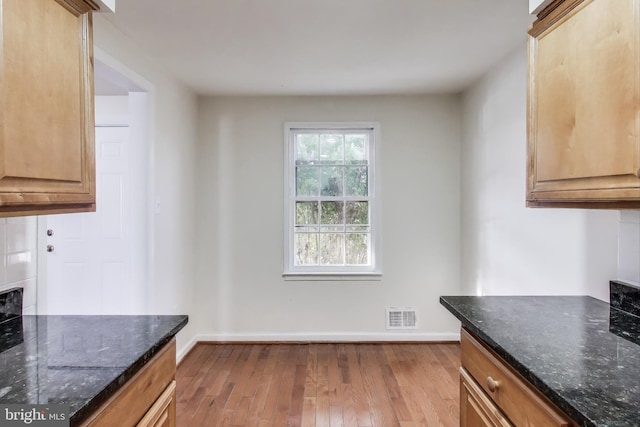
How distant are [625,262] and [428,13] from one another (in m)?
1.64

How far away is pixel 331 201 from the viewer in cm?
386

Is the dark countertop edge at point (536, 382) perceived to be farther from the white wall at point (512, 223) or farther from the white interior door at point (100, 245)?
the white interior door at point (100, 245)

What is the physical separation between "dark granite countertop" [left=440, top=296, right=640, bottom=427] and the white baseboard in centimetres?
206

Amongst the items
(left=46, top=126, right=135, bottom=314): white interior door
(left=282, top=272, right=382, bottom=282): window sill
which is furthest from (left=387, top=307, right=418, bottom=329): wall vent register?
(left=46, top=126, right=135, bottom=314): white interior door

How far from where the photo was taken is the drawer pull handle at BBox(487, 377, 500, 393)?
126cm

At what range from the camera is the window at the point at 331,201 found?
3834mm

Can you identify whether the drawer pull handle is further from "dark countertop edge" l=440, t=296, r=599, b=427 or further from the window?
the window

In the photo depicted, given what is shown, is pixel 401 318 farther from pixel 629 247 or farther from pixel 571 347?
pixel 571 347

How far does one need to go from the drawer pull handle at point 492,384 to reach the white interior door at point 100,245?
9.78 feet

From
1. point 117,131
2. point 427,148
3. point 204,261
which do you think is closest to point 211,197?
point 204,261

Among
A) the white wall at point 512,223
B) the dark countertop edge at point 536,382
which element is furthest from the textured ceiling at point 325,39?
the dark countertop edge at point 536,382

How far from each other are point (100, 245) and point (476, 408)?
3.19 metres

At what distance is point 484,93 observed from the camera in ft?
10.4

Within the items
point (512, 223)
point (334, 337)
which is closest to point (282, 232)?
point (334, 337)
